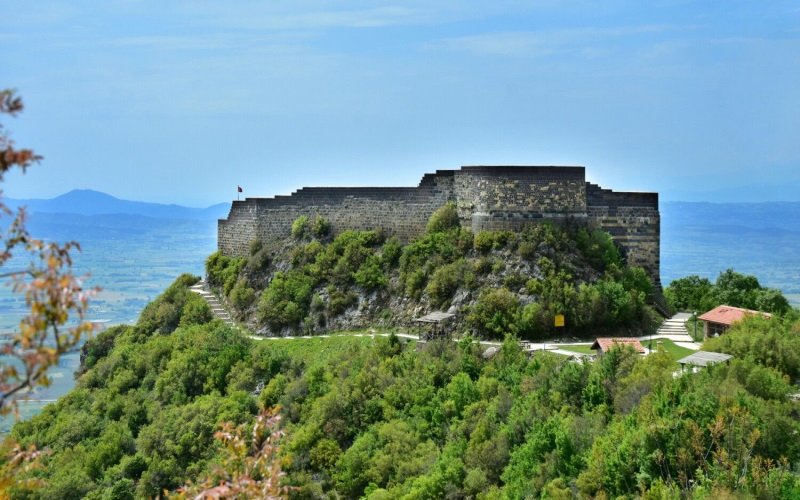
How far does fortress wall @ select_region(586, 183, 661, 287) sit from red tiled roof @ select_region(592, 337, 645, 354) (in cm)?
720

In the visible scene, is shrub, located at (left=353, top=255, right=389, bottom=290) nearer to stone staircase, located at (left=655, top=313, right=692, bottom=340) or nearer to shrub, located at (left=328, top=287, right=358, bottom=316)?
shrub, located at (left=328, top=287, right=358, bottom=316)

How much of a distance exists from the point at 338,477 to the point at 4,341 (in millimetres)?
21771

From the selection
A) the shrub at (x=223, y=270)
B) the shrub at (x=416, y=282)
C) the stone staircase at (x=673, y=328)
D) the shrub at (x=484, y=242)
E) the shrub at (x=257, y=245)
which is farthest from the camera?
the shrub at (x=223, y=270)

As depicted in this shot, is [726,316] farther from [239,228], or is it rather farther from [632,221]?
[239,228]

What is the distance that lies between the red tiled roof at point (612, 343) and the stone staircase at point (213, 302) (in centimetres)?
1718

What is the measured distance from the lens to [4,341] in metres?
8.88

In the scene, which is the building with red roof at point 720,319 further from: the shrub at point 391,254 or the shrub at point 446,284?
the shrub at point 391,254

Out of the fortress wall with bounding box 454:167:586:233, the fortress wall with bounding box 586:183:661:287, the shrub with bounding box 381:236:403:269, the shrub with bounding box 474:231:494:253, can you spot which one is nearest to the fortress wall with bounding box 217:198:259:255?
the shrub with bounding box 381:236:403:269

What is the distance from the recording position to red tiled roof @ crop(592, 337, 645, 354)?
29.4 metres

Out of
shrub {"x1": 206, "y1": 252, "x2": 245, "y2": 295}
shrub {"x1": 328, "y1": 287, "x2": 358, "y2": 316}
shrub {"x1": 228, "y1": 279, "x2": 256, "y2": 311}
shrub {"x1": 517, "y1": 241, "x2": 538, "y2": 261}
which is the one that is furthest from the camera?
shrub {"x1": 206, "y1": 252, "x2": 245, "y2": 295}

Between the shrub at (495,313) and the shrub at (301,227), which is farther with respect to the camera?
the shrub at (301,227)

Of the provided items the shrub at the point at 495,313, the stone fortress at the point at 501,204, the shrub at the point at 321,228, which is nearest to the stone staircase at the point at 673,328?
the stone fortress at the point at 501,204

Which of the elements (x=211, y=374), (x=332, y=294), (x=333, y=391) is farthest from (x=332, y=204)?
(x=333, y=391)

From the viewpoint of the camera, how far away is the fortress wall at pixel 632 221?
37719 mm
